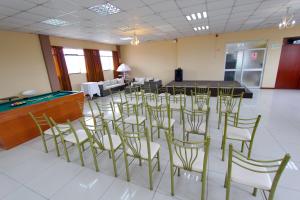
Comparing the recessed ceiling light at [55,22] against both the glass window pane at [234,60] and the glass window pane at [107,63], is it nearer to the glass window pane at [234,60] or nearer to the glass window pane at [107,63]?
the glass window pane at [107,63]

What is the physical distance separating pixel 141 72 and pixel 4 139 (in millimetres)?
7597

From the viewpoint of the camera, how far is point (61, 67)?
621 cm

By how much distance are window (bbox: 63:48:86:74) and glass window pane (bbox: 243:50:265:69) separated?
26.4ft

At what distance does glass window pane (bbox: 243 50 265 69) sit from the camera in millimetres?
6862

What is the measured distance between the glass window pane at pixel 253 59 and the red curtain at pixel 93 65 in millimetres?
7520

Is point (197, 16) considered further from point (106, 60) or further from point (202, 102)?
point (106, 60)

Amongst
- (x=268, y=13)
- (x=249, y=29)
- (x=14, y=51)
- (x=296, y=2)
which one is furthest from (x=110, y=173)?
(x=249, y=29)

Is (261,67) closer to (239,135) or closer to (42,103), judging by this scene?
(239,135)

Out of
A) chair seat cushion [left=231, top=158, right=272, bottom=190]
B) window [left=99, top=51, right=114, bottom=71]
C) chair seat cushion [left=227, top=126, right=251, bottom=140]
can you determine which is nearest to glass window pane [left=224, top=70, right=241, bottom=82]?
chair seat cushion [left=227, top=126, right=251, bottom=140]

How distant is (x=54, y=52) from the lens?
19.5 ft

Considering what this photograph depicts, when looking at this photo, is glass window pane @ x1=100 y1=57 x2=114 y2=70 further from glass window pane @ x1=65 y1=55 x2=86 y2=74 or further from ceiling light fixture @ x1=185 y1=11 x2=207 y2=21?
ceiling light fixture @ x1=185 y1=11 x2=207 y2=21

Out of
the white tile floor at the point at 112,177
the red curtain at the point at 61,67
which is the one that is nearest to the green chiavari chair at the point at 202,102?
the white tile floor at the point at 112,177

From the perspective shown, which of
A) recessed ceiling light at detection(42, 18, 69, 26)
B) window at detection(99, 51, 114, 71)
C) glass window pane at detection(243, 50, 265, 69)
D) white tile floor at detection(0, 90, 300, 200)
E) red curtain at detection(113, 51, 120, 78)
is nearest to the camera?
white tile floor at detection(0, 90, 300, 200)

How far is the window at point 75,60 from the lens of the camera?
21.9 ft
